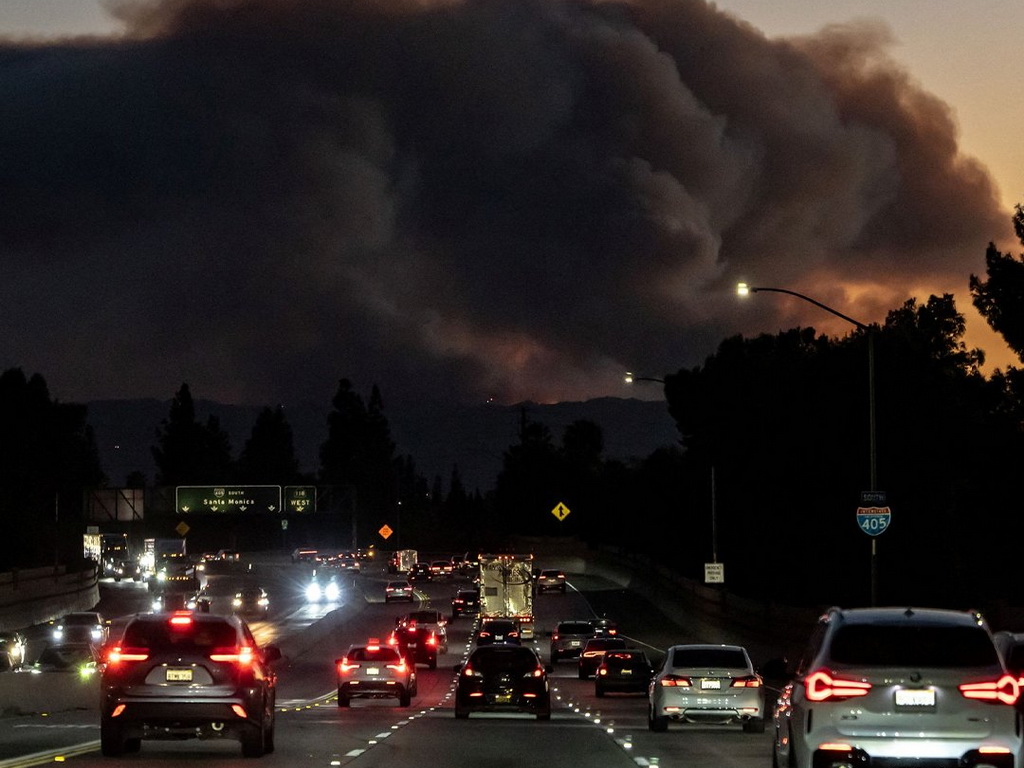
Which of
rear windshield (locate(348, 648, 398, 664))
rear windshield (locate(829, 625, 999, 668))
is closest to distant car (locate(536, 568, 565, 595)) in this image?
rear windshield (locate(348, 648, 398, 664))

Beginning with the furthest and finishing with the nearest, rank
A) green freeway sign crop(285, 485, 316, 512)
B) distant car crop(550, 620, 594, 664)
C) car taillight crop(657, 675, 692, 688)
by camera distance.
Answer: green freeway sign crop(285, 485, 316, 512)
distant car crop(550, 620, 594, 664)
car taillight crop(657, 675, 692, 688)

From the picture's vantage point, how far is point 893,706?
14633mm

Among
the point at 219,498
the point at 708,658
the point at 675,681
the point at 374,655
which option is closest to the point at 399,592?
the point at 219,498

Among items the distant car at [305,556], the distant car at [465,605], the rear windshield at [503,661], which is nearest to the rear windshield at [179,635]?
the rear windshield at [503,661]

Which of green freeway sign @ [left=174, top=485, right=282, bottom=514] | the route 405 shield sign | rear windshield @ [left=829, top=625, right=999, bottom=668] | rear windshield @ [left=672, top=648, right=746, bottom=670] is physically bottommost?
rear windshield @ [left=672, top=648, right=746, bottom=670]

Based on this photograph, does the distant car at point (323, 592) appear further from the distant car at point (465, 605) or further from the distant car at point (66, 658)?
the distant car at point (66, 658)

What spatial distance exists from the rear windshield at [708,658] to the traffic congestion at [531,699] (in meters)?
0.04

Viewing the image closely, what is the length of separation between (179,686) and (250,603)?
255ft

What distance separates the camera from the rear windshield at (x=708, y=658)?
1252 inches

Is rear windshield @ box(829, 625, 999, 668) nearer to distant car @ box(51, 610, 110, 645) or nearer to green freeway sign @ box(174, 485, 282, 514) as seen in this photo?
distant car @ box(51, 610, 110, 645)

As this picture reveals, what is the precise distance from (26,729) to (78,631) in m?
39.6

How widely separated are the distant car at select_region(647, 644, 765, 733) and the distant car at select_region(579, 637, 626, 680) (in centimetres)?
2222

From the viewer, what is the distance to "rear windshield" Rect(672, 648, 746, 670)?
104 ft

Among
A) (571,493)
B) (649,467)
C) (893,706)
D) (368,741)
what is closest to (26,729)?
(368,741)
